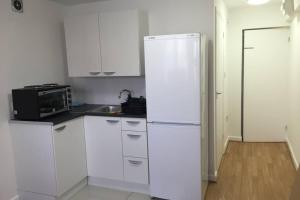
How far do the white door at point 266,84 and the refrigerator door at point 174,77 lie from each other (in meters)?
2.39

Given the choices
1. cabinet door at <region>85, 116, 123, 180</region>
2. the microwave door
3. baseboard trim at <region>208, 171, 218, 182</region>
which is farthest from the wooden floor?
the microwave door

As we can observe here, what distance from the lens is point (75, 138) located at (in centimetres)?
295

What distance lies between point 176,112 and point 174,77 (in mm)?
355

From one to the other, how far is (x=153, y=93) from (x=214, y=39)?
101 centimetres

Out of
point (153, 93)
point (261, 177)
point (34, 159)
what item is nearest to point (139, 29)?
point (153, 93)

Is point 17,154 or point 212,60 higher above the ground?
point 212,60

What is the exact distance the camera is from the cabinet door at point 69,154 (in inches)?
106

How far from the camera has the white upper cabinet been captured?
9.91 feet

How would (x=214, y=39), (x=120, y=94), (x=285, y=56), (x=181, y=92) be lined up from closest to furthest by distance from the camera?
(x=181, y=92) → (x=214, y=39) → (x=120, y=94) → (x=285, y=56)

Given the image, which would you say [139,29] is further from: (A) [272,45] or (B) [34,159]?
(A) [272,45]

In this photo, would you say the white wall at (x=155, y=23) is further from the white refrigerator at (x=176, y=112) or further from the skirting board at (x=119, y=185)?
the skirting board at (x=119, y=185)

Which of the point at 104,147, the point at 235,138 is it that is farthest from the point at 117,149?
the point at 235,138

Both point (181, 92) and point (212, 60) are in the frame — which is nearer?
point (181, 92)

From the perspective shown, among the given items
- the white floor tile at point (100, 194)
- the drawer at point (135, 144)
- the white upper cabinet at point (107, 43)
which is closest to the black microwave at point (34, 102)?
the white upper cabinet at point (107, 43)
